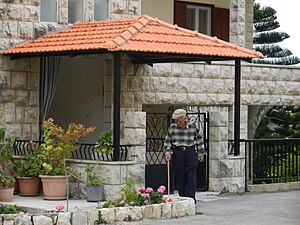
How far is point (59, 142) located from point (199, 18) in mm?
10438

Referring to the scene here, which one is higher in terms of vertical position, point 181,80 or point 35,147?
point 181,80

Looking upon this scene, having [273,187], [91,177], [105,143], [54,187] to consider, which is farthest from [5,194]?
[273,187]

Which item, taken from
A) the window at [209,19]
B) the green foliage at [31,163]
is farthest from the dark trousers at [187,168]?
the window at [209,19]

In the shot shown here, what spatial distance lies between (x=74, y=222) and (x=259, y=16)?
2456 cm

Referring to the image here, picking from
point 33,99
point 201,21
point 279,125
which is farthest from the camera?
point 279,125

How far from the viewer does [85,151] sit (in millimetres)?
19969

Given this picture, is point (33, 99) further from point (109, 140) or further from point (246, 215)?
point (246, 215)

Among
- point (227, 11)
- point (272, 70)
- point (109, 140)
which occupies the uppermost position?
point (227, 11)

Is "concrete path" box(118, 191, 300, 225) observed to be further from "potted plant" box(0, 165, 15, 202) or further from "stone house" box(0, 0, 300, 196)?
"potted plant" box(0, 165, 15, 202)

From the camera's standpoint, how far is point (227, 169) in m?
21.3

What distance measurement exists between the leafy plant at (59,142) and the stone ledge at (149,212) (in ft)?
8.32

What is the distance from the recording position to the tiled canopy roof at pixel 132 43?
18.6 m

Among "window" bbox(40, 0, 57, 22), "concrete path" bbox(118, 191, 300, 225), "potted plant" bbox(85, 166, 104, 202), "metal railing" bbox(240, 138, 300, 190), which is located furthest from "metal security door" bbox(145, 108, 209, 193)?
"window" bbox(40, 0, 57, 22)

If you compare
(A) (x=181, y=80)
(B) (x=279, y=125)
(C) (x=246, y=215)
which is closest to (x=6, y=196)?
(C) (x=246, y=215)
